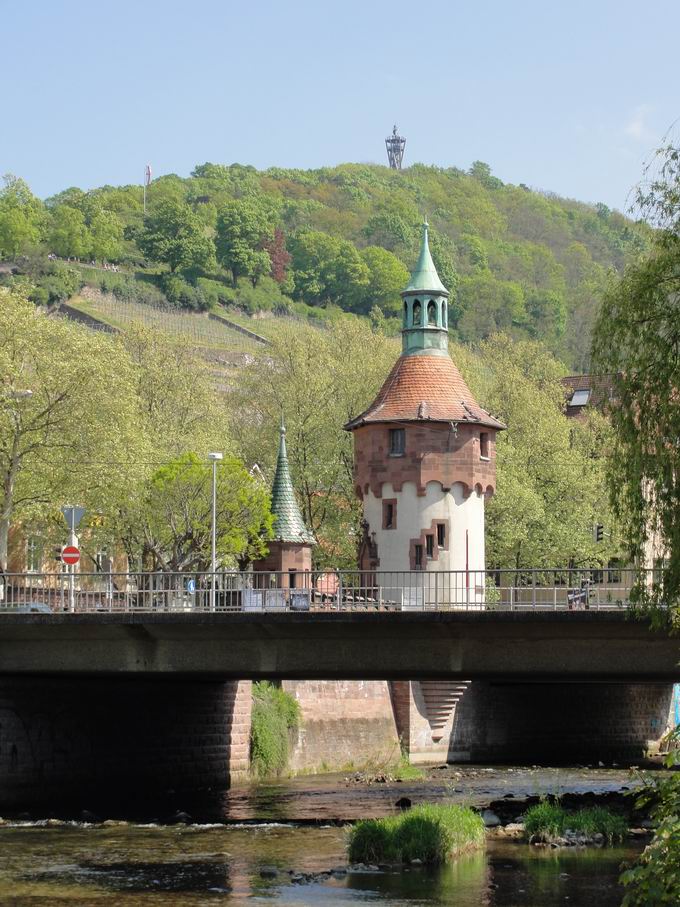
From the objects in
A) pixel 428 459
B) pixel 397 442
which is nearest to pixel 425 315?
pixel 397 442

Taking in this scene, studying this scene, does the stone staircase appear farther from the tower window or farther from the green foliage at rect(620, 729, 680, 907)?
the green foliage at rect(620, 729, 680, 907)

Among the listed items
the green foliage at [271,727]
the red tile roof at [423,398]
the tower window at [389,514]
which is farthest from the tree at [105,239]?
the green foliage at [271,727]

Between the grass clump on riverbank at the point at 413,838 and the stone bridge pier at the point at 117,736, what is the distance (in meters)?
10.6

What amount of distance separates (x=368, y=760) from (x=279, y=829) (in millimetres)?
20429

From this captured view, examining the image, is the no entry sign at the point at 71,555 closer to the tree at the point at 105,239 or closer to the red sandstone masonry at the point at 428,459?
the red sandstone masonry at the point at 428,459

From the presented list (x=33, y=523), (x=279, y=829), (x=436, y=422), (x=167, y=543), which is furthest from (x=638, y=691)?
(x=279, y=829)

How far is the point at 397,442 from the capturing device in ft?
232

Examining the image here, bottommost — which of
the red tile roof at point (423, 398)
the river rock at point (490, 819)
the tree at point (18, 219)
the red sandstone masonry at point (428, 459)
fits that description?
the river rock at point (490, 819)

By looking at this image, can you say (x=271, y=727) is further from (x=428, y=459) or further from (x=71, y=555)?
(x=71, y=555)

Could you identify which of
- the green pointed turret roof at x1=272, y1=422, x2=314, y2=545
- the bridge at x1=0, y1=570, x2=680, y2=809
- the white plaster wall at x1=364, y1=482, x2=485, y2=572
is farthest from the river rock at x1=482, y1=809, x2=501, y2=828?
the green pointed turret roof at x1=272, y1=422, x2=314, y2=545

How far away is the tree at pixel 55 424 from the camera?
2245 inches

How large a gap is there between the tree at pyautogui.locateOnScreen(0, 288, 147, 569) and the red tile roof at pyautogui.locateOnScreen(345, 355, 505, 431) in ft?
49.3

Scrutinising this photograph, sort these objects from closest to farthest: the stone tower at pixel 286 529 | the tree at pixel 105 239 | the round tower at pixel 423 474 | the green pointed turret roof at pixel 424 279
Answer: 1. the round tower at pixel 423 474
2. the stone tower at pixel 286 529
3. the green pointed turret roof at pixel 424 279
4. the tree at pixel 105 239

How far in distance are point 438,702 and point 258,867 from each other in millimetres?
31164
